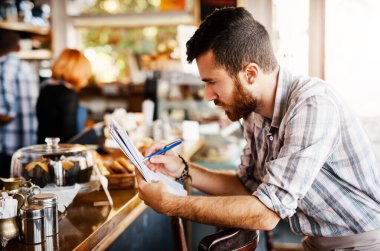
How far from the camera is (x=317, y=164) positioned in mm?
1514

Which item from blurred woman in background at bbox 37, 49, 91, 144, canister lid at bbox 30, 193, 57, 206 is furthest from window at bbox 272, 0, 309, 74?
blurred woman in background at bbox 37, 49, 91, 144

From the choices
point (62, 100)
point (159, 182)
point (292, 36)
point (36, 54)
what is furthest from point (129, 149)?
point (36, 54)

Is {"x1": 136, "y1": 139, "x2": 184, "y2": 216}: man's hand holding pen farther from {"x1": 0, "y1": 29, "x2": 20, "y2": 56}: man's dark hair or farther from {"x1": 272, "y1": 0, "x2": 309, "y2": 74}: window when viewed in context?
{"x1": 0, "y1": 29, "x2": 20, "y2": 56}: man's dark hair

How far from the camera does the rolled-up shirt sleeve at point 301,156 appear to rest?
1.50 metres

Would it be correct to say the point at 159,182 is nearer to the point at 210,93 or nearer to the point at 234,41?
the point at 210,93

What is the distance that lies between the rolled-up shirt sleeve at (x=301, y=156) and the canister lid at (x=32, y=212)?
0.70 metres

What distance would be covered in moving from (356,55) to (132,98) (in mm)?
4387

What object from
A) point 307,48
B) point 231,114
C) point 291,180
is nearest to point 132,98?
point 307,48

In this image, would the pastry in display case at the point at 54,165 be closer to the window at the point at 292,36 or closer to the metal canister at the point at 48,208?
the metal canister at the point at 48,208

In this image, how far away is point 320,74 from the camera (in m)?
2.67

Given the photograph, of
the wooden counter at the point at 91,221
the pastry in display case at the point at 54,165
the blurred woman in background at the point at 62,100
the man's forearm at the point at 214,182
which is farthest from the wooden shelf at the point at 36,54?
the man's forearm at the point at 214,182

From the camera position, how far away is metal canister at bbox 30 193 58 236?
4.83 ft

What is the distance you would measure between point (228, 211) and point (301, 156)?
31 centimetres

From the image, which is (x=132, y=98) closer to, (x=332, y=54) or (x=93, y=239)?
(x=332, y=54)
